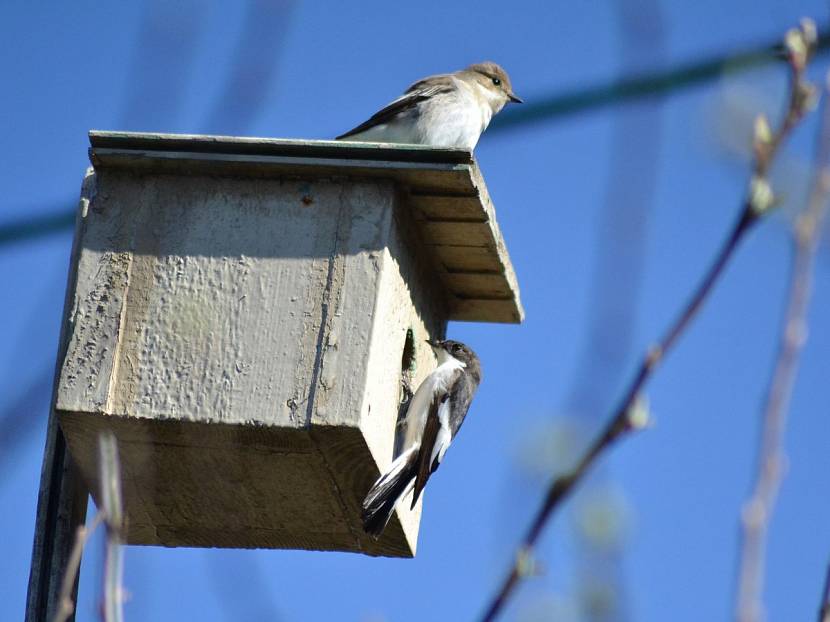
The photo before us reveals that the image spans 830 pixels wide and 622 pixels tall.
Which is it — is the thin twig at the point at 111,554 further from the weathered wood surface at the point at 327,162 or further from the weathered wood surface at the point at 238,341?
the weathered wood surface at the point at 327,162

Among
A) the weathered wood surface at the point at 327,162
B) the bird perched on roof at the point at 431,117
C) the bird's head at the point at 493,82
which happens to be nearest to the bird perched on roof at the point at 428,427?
the weathered wood surface at the point at 327,162

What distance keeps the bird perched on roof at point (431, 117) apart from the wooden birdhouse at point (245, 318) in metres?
1.36

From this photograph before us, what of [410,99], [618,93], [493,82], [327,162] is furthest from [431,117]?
[618,93]

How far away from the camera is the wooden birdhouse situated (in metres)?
3.44

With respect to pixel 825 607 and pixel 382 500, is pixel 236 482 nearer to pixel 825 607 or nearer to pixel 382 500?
pixel 382 500

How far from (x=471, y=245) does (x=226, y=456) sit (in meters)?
1.07

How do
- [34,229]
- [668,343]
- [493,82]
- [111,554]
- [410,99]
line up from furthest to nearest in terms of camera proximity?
[493,82] → [410,99] → [34,229] → [111,554] → [668,343]

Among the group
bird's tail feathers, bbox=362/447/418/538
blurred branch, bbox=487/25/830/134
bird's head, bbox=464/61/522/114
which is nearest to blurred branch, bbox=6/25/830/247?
blurred branch, bbox=487/25/830/134

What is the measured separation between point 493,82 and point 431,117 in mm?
1259

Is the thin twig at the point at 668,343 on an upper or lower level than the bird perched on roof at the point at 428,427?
lower

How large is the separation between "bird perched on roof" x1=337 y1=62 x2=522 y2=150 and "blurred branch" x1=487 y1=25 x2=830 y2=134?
2078 mm

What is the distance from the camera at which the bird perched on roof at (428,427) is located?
11.7 ft

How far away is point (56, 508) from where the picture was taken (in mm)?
3643

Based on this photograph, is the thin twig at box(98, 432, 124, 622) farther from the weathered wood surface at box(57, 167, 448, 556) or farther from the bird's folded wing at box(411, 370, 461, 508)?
the bird's folded wing at box(411, 370, 461, 508)
